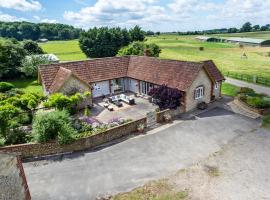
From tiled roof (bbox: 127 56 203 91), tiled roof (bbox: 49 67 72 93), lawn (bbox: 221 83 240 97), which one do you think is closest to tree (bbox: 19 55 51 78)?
tiled roof (bbox: 49 67 72 93)

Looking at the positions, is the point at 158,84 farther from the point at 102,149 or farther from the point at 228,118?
the point at 102,149

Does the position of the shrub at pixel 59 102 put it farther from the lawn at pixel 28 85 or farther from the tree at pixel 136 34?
the tree at pixel 136 34

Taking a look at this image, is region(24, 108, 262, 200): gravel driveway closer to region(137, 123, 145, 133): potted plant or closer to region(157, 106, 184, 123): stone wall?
region(137, 123, 145, 133): potted plant

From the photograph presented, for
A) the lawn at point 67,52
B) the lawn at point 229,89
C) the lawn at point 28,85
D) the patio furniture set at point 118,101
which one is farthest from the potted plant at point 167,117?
the lawn at point 67,52

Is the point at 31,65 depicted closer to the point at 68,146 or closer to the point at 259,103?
the point at 68,146

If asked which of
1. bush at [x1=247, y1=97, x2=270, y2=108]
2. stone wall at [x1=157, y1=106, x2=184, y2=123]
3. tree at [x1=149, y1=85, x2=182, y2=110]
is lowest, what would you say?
stone wall at [x1=157, y1=106, x2=184, y2=123]

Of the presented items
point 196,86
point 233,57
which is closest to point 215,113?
point 196,86
